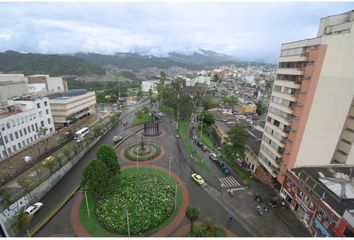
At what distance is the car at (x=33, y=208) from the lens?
2580 centimetres

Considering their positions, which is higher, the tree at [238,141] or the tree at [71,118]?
the tree at [238,141]

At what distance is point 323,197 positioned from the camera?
2419 cm

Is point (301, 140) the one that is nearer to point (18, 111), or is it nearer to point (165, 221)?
point (165, 221)

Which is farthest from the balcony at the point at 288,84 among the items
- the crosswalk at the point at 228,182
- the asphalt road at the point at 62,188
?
the asphalt road at the point at 62,188

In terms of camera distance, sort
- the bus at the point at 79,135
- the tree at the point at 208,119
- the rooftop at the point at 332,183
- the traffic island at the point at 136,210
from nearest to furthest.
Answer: the rooftop at the point at 332,183 → the traffic island at the point at 136,210 → the bus at the point at 79,135 → the tree at the point at 208,119

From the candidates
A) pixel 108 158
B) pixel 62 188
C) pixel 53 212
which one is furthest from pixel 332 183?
pixel 62 188

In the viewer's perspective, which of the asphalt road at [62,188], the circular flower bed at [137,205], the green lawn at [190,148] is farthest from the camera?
the green lawn at [190,148]

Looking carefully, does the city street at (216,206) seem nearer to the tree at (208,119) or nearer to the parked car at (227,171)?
the parked car at (227,171)

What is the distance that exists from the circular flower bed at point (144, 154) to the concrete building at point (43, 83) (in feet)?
184

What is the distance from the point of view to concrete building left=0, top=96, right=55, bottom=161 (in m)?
39.9

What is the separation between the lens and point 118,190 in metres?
30.5

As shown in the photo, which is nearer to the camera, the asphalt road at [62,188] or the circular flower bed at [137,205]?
the circular flower bed at [137,205]

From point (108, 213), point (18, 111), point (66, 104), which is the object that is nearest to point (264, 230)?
point (108, 213)

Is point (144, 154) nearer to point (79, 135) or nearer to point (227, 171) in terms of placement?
point (227, 171)
